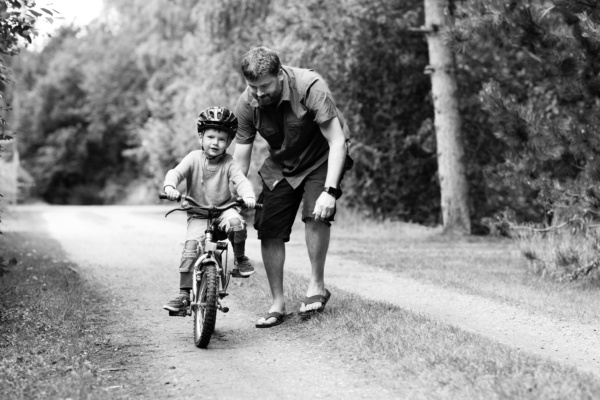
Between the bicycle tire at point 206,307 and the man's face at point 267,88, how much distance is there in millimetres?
1310

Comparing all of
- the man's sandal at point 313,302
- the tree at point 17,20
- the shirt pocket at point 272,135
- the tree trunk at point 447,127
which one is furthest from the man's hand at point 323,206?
the tree trunk at point 447,127

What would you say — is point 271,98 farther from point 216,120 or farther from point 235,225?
point 235,225

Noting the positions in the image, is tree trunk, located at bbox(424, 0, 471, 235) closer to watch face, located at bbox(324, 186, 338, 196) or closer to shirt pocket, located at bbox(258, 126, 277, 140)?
shirt pocket, located at bbox(258, 126, 277, 140)

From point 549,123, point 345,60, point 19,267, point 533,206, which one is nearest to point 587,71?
point 549,123

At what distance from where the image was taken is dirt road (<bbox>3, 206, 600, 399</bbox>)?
15.8 feet

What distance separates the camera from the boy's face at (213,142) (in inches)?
241

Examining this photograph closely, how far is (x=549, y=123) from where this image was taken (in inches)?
385

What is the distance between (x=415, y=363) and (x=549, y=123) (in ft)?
18.6

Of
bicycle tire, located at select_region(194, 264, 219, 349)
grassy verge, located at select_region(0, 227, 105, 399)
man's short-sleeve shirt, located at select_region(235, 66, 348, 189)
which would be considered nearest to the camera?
grassy verge, located at select_region(0, 227, 105, 399)

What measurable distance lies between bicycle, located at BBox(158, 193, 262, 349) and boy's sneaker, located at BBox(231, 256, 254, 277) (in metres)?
0.11

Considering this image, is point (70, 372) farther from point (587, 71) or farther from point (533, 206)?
point (533, 206)

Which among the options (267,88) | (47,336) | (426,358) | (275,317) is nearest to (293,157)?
(267,88)

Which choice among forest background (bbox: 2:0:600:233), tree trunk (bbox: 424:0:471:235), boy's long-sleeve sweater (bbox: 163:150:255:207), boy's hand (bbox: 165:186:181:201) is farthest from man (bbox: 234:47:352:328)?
tree trunk (bbox: 424:0:471:235)

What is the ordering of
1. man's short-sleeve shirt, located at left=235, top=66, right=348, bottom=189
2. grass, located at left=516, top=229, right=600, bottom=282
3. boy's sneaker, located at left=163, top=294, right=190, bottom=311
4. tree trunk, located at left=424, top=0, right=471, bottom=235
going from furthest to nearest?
1. tree trunk, located at left=424, top=0, right=471, bottom=235
2. grass, located at left=516, top=229, right=600, bottom=282
3. man's short-sleeve shirt, located at left=235, top=66, right=348, bottom=189
4. boy's sneaker, located at left=163, top=294, right=190, bottom=311
